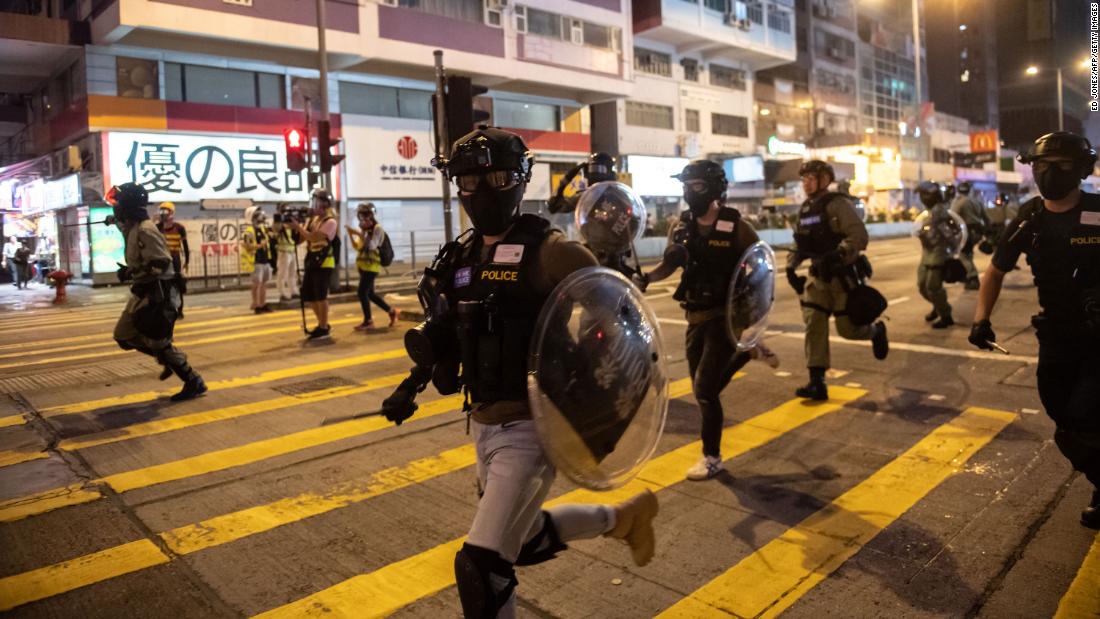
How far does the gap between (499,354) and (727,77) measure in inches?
1807

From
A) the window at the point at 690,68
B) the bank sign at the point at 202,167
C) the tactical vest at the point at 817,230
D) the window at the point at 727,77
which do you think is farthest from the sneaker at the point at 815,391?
the window at the point at 727,77

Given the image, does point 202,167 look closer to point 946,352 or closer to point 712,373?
point 946,352

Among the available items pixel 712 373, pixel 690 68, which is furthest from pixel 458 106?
pixel 690 68

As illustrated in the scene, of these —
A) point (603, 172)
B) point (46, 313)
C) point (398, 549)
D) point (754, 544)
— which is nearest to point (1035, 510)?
point (754, 544)

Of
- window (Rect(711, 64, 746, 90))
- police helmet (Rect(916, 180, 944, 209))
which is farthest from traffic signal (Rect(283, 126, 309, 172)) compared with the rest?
window (Rect(711, 64, 746, 90))

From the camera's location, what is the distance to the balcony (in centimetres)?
3778

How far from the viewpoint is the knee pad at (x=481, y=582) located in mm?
2330

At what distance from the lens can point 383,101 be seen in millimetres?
28562

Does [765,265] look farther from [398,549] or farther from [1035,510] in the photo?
[398,549]

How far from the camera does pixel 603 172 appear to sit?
23.3ft

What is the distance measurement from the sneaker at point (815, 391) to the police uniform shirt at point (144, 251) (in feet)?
18.7

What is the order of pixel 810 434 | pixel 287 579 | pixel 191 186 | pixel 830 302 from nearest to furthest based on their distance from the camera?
1. pixel 287 579
2. pixel 810 434
3. pixel 830 302
4. pixel 191 186

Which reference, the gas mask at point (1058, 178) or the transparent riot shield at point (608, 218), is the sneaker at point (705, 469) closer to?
the gas mask at point (1058, 178)

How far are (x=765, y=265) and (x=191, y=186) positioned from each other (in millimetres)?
22754
